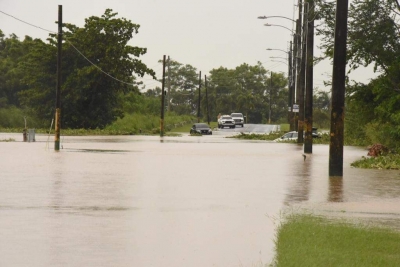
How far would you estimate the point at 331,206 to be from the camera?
1825 centimetres

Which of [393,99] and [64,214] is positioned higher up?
[393,99]

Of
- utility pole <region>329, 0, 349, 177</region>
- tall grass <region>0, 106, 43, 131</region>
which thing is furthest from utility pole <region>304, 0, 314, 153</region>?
tall grass <region>0, 106, 43, 131</region>

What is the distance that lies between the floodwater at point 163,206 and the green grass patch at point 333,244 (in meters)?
0.29

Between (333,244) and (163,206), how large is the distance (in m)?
5.68

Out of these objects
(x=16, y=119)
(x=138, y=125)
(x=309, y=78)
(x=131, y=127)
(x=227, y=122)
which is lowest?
(x=131, y=127)

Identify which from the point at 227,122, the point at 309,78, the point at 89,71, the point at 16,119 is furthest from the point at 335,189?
the point at 227,122

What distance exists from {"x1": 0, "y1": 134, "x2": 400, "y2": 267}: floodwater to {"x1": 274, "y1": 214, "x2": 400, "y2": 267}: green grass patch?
0.29 metres

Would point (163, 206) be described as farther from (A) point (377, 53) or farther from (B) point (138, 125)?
(B) point (138, 125)

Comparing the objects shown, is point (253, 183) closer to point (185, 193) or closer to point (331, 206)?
point (185, 193)

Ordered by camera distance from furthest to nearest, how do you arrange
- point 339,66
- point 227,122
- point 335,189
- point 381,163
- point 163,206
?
1. point 227,122
2. point 381,163
3. point 339,66
4. point 335,189
5. point 163,206

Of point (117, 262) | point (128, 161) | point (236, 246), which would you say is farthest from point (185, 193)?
point (128, 161)

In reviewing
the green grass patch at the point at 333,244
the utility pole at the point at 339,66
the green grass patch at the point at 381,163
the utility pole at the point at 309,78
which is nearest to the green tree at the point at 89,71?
the utility pole at the point at 309,78

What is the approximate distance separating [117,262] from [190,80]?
600ft

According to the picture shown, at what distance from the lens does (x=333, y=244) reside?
1260cm
